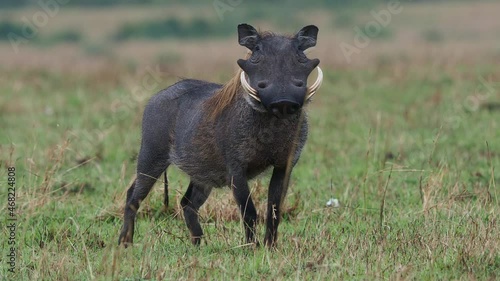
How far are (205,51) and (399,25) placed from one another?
13928 millimetres

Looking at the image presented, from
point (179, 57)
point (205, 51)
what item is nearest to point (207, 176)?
point (179, 57)

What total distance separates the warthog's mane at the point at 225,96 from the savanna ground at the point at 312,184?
702 mm

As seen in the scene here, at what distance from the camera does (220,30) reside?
1431 inches

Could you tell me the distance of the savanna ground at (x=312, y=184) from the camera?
4.86 m

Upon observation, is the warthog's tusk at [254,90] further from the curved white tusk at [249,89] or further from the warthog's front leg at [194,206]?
the warthog's front leg at [194,206]

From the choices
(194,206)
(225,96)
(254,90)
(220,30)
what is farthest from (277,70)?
(220,30)

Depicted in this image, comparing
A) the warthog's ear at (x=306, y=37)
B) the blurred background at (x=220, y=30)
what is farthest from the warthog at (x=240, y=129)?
the blurred background at (x=220, y=30)

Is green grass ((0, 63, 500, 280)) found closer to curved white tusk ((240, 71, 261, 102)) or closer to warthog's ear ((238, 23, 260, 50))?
curved white tusk ((240, 71, 261, 102))

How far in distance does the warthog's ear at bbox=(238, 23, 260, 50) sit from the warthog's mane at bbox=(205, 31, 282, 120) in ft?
0.17

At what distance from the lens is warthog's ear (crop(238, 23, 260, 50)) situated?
5258 mm

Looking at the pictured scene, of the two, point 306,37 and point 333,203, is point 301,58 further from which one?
point 333,203

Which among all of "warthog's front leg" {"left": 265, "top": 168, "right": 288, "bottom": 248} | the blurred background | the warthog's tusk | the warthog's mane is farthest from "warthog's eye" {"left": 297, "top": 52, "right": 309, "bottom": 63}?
the blurred background

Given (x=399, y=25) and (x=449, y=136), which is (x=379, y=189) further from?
(x=399, y=25)

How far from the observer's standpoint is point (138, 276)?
4.66m
